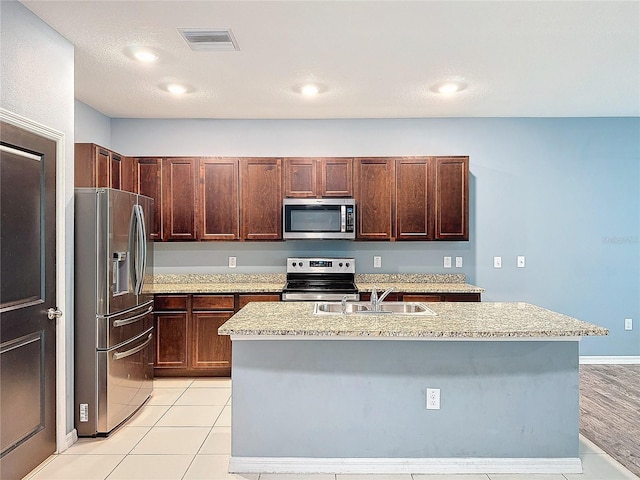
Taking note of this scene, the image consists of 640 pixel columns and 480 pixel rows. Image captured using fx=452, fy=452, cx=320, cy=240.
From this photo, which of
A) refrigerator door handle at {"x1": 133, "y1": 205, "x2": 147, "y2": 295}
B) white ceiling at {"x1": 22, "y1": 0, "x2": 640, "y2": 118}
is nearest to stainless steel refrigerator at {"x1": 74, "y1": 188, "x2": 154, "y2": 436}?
refrigerator door handle at {"x1": 133, "y1": 205, "x2": 147, "y2": 295}

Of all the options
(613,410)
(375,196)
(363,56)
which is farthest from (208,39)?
(613,410)

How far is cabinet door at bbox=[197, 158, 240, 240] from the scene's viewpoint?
4.60 meters

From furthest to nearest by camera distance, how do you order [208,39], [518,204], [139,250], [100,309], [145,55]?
[518,204]
[139,250]
[145,55]
[100,309]
[208,39]

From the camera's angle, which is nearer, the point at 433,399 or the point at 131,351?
the point at 433,399

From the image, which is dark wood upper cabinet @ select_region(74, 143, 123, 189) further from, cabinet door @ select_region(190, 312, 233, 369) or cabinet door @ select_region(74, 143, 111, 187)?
cabinet door @ select_region(190, 312, 233, 369)

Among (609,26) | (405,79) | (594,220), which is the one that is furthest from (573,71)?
(594,220)

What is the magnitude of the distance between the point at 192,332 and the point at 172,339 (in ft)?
0.66

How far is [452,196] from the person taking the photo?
455 cm

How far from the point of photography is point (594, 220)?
4.86m

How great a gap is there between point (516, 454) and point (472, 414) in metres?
0.34

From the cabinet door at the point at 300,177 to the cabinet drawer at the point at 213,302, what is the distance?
1.20 metres

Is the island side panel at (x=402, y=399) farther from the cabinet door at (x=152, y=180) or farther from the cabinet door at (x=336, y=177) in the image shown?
the cabinet door at (x=152, y=180)

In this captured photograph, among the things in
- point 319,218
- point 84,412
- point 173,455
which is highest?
point 319,218

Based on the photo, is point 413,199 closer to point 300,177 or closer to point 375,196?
point 375,196
